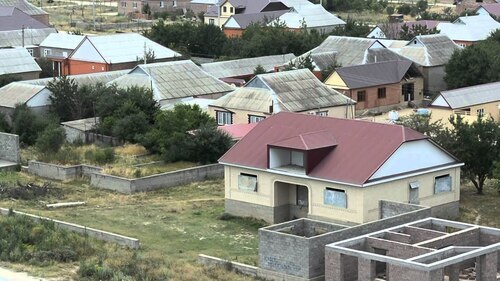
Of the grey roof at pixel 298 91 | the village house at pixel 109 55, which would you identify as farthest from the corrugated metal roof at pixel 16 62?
the grey roof at pixel 298 91

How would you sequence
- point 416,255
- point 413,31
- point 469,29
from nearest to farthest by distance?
point 416,255, point 469,29, point 413,31

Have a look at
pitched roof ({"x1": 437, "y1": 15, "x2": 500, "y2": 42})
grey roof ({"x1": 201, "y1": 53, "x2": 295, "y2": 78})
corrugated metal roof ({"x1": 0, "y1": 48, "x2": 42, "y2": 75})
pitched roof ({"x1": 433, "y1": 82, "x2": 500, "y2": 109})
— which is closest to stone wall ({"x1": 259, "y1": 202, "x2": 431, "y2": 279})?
pitched roof ({"x1": 433, "y1": 82, "x2": 500, "y2": 109})

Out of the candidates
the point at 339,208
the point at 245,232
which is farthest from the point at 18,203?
the point at 339,208

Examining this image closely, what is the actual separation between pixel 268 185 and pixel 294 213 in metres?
1.11

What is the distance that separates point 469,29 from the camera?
6956cm

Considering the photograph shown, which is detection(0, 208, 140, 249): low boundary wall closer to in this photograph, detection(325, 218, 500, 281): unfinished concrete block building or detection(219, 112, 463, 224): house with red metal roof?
detection(219, 112, 463, 224): house with red metal roof

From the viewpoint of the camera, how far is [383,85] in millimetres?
54750

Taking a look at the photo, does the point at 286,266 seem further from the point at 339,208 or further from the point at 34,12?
the point at 34,12

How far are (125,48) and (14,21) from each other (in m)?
14.4

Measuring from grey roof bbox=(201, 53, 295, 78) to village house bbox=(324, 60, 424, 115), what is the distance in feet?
23.6

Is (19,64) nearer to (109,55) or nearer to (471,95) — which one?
(109,55)

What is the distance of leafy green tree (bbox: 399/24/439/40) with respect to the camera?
229ft

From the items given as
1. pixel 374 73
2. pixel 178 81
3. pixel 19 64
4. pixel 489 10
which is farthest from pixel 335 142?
pixel 489 10

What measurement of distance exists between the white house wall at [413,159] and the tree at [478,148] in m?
2.40
